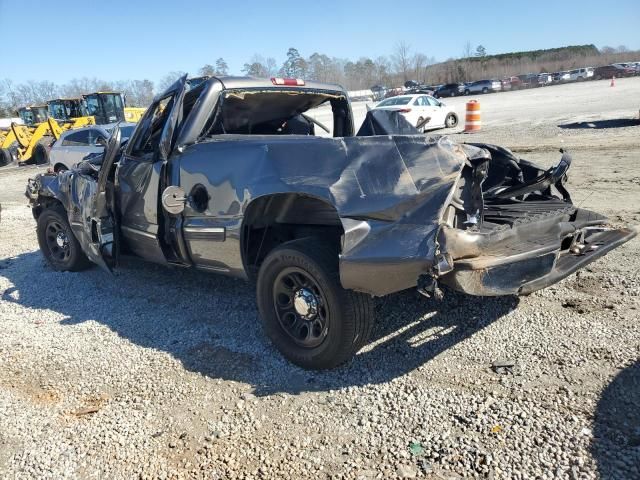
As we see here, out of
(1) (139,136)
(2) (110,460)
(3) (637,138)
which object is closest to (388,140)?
(2) (110,460)

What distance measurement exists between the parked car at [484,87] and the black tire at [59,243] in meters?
51.4

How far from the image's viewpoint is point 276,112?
16.2ft

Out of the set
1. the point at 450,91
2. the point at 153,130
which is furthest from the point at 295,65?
the point at 153,130

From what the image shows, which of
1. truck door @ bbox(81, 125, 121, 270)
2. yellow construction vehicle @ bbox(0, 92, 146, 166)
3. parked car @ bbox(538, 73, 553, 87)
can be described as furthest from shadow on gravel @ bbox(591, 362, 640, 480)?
parked car @ bbox(538, 73, 553, 87)

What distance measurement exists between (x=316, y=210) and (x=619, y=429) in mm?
2107

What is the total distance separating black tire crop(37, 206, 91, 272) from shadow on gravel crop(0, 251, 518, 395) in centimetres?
13

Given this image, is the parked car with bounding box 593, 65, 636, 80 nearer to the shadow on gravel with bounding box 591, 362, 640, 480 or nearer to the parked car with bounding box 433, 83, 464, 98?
the parked car with bounding box 433, 83, 464, 98

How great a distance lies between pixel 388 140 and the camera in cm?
292

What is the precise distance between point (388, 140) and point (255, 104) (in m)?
2.02

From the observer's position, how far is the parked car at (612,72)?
2083 inches

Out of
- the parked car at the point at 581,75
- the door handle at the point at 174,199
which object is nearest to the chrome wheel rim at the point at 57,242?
the door handle at the point at 174,199

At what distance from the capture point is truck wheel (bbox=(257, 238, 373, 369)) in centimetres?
306

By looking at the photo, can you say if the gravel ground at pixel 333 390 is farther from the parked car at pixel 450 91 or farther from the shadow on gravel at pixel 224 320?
the parked car at pixel 450 91

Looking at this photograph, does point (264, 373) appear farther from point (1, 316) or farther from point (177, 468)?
point (1, 316)
